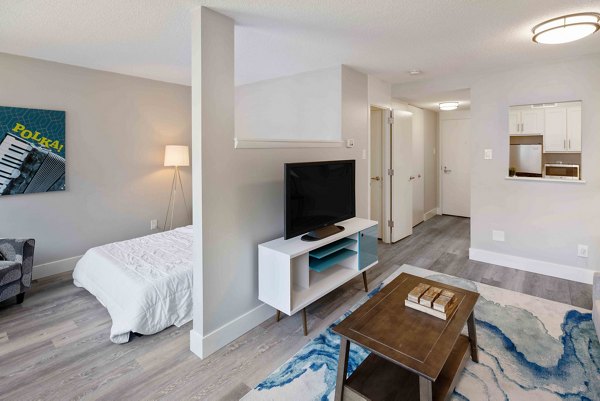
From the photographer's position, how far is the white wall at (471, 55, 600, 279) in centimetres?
317

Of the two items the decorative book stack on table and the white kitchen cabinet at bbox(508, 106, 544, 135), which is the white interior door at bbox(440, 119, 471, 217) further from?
the decorative book stack on table

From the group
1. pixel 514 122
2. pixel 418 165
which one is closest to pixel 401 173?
pixel 418 165

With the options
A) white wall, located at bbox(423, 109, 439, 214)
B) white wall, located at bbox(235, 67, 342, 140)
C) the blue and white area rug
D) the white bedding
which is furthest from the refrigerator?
the white bedding

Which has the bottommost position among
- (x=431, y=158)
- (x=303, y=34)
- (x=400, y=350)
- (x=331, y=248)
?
(x=400, y=350)

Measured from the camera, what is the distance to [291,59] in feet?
10.5

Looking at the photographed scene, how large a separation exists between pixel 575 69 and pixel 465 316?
3.07m

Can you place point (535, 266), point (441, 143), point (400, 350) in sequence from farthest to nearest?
point (441, 143), point (535, 266), point (400, 350)

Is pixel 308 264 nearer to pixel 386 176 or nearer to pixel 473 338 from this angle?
pixel 473 338

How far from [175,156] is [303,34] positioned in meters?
2.47

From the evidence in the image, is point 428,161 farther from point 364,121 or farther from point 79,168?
point 79,168

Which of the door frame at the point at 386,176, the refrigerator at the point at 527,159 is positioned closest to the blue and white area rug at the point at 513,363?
the refrigerator at the point at 527,159

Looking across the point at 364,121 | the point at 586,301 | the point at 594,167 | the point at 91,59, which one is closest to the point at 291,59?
the point at 364,121

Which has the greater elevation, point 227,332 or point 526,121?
point 526,121

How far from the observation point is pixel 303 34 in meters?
2.54
